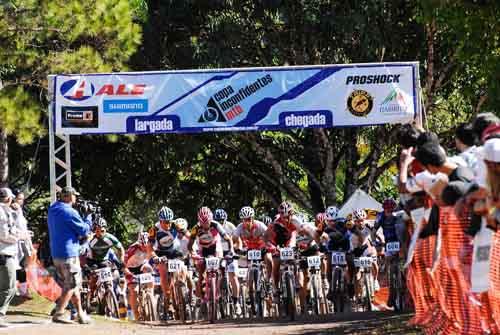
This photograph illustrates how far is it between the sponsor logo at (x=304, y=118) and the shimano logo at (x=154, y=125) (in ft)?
6.23

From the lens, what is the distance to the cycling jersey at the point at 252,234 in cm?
1872

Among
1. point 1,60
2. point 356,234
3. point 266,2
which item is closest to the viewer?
point 356,234

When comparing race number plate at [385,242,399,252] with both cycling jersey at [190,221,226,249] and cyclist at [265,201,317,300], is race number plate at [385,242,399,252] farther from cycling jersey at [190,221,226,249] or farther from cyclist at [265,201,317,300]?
cycling jersey at [190,221,226,249]

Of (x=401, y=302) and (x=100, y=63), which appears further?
(x=100, y=63)

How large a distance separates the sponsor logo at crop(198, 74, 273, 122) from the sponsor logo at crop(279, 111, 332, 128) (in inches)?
25.7

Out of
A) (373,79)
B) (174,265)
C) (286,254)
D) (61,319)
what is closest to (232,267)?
(286,254)

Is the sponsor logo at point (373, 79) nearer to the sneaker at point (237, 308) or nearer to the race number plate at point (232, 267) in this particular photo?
the race number plate at point (232, 267)

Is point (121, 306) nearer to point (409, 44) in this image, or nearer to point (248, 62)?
point (248, 62)

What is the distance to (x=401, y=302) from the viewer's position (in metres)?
18.0

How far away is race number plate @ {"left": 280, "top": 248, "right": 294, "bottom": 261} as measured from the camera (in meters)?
17.8

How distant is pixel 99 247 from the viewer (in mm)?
18953

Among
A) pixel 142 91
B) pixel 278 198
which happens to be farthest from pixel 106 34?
pixel 278 198

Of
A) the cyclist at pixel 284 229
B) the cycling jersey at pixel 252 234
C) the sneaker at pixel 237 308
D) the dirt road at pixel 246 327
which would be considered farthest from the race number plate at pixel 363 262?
the sneaker at pixel 237 308

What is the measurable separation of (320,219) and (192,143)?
1048 centimetres
